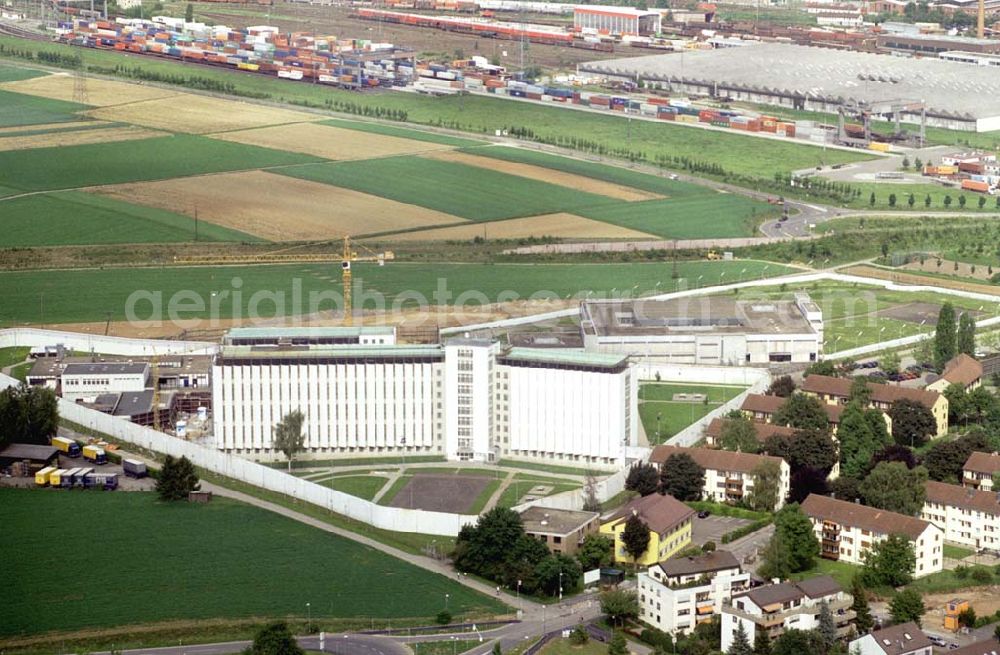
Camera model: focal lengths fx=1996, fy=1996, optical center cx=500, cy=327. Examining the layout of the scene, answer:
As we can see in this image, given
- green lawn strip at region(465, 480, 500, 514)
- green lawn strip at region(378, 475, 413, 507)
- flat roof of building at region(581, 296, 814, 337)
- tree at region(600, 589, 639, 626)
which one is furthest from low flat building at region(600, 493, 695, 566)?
flat roof of building at region(581, 296, 814, 337)

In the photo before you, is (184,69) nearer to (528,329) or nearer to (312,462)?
(528,329)

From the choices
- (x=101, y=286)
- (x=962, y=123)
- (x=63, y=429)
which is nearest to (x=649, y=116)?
(x=962, y=123)

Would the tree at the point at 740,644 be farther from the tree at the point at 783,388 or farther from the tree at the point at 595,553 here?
the tree at the point at 783,388

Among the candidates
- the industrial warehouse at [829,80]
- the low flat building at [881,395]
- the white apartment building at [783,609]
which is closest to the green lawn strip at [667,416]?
the low flat building at [881,395]

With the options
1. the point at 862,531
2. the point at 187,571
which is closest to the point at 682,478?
the point at 862,531

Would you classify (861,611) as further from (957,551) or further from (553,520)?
(553,520)
